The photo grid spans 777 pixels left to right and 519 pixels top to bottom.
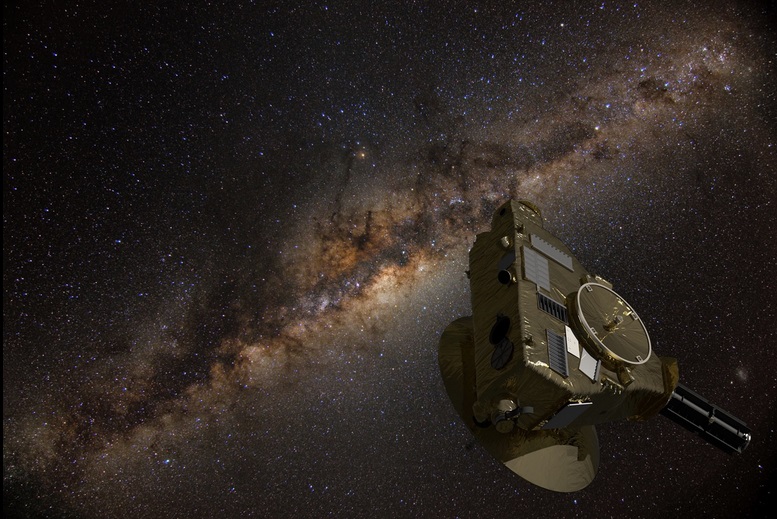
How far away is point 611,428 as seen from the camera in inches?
256

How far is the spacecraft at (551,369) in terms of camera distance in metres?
3.29

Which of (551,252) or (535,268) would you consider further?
(551,252)

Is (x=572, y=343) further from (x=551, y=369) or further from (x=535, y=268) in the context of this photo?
(x=535, y=268)

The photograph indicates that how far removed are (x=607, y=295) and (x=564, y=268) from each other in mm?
400

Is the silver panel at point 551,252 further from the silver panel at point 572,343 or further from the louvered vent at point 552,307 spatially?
the silver panel at point 572,343

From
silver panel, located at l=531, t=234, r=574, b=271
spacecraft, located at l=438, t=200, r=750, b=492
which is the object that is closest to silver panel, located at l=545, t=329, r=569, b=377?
spacecraft, located at l=438, t=200, r=750, b=492

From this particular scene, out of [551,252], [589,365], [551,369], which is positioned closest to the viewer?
[551,369]

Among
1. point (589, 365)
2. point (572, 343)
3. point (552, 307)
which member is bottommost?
point (589, 365)

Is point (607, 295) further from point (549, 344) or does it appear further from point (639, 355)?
point (549, 344)

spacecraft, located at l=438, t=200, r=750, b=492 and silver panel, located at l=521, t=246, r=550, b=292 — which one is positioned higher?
silver panel, located at l=521, t=246, r=550, b=292

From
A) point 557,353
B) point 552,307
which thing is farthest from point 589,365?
point 552,307

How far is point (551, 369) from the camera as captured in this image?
10.5 ft

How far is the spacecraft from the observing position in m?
3.29

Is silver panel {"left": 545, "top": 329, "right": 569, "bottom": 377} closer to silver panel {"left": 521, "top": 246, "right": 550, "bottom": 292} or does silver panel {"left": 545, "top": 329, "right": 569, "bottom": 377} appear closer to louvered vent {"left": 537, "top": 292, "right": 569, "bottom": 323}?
louvered vent {"left": 537, "top": 292, "right": 569, "bottom": 323}
